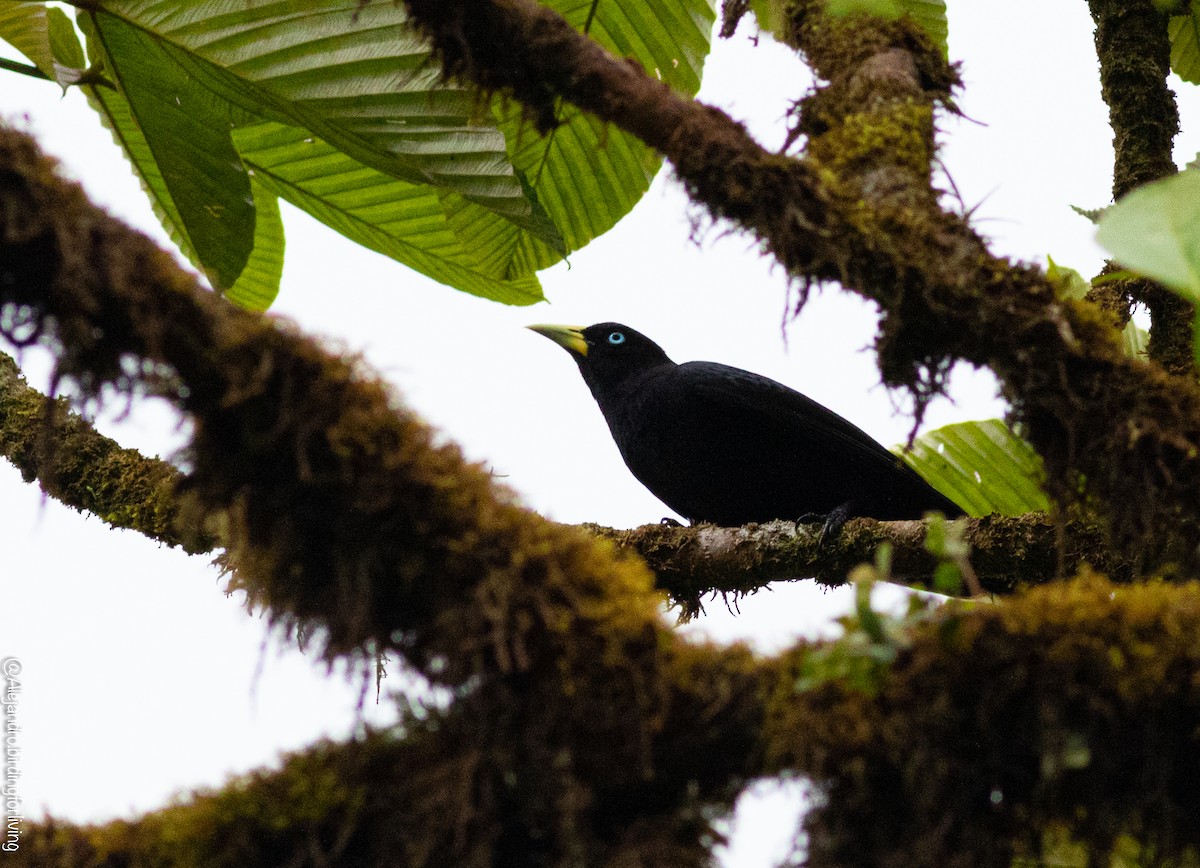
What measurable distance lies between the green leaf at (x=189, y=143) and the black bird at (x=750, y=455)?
1.98m

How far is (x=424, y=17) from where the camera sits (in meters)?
2.08

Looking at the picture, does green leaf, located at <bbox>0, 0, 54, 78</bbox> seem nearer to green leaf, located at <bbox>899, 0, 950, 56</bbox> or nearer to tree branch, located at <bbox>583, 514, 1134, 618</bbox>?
tree branch, located at <bbox>583, 514, 1134, 618</bbox>

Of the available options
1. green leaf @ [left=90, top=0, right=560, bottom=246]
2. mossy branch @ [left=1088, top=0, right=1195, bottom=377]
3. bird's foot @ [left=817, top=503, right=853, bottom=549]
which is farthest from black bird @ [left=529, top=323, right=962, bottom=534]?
green leaf @ [left=90, top=0, right=560, bottom=246]

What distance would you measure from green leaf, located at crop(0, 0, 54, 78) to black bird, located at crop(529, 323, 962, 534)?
2466 millimetres

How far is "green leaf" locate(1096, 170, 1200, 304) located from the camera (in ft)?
4.44

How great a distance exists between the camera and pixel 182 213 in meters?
3.00

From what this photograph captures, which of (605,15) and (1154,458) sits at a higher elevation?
(605,15)

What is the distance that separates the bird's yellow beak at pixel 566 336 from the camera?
215 inches

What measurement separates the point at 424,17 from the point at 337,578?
3.48ft

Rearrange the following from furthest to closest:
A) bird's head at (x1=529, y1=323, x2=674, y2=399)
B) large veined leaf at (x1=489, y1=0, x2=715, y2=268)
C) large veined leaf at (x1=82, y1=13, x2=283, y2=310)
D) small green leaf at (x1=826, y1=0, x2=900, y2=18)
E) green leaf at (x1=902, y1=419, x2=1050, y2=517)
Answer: bird's head at (x1=529, y1=323, x2=674, y2=399) → green leaf at (x1=902, y1=419, x2=1050, y2=517) → large veined leaf at (x1=489, y1=0, x2=715, y2=268) → large veined leaf at (x1=82, y1=13, x2=283, y2=310) → small green leaf at (x1=826, y1=0, x2=900, y2=18)

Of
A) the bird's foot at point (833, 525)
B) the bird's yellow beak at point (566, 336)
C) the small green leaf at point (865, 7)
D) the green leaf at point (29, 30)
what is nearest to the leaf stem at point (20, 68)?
the green leaf at point (29, 30)

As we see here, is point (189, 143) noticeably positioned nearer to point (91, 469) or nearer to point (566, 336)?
point (91, 469)

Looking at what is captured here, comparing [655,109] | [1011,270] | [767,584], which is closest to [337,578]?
[655,109]

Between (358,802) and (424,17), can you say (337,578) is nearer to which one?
(358,802)
